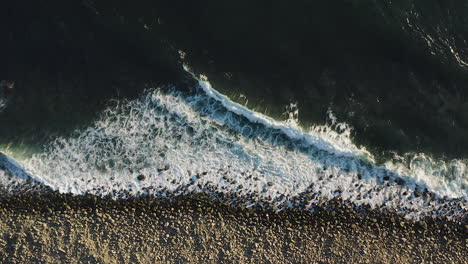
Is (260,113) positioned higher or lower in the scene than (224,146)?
higher

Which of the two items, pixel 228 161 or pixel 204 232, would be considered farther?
pixel 228 161

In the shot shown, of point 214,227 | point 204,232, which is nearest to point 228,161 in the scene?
point 214,227

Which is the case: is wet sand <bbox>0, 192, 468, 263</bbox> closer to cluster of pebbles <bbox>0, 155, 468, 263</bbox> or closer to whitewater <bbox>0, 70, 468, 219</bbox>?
cluster of pebbles <bbox>0, 155, 468, 263</bbox>

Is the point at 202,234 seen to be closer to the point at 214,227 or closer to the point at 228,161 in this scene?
the point at 214,227

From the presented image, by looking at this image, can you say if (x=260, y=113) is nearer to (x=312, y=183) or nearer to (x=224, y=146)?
(x=224, y=146)

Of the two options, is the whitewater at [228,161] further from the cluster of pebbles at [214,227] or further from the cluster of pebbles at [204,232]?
the cluster of pebbles at [204,232]

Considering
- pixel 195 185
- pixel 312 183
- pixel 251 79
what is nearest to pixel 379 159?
pixel 312 183
